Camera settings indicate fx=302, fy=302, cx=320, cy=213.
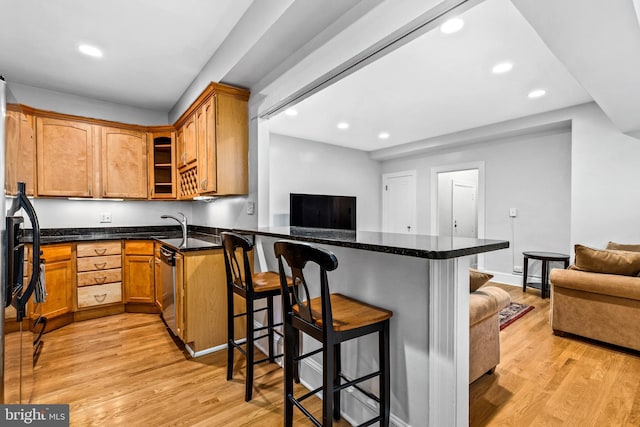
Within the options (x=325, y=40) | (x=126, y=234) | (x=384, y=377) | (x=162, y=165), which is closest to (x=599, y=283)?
(x=384, y=377)

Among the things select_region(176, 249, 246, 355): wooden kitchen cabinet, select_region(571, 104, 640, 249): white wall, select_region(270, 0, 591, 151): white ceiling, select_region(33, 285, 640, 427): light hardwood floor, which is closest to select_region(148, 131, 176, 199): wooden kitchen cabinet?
select_region(270, 0, 591, 151): white ceiling

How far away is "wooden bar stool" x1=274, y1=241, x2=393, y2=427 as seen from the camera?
1.23 metres

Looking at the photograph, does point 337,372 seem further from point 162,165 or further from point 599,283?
point 162,165

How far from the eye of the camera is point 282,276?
1.48 meters

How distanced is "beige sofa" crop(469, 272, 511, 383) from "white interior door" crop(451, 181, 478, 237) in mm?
4460

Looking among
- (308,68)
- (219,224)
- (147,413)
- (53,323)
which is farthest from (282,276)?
(53,323)

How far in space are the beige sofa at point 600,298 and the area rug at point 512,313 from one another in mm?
390

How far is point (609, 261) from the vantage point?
2.62 m

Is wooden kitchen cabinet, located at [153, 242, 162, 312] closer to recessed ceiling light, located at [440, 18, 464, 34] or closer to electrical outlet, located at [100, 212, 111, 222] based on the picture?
Result: electrical outlet, located at [100, 212, 111, 222]

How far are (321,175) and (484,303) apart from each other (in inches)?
164

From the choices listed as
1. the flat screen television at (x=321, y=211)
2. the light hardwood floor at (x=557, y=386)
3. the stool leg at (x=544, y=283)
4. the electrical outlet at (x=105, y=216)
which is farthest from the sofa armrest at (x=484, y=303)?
the electrical outlet at (x=105, y=216)

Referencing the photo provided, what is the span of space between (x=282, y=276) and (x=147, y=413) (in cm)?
126

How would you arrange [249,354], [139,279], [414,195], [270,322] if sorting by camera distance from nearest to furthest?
[249,354]
[270,322]
[139,279]
[414,195]

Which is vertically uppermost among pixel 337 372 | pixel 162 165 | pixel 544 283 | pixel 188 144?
pixel 188 144
